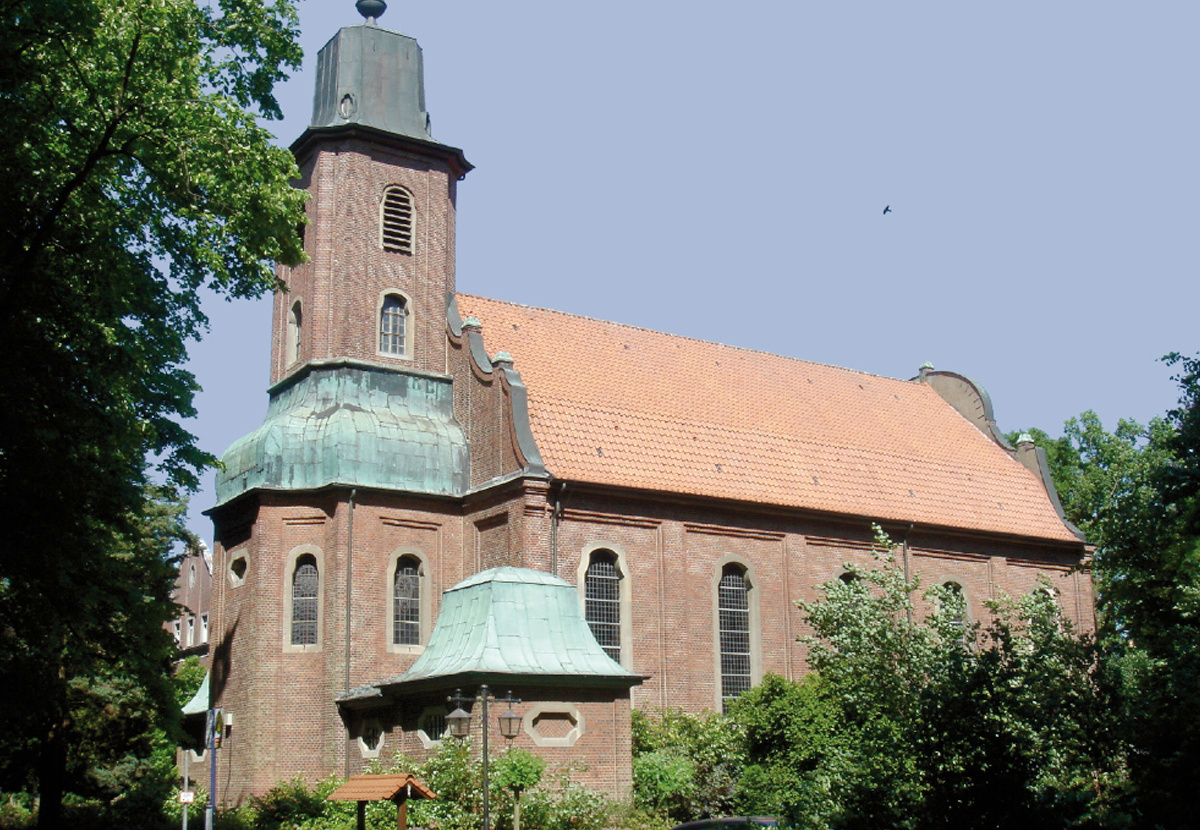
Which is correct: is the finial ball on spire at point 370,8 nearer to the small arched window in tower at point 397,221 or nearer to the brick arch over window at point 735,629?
the small arched window in tower at point 397,221

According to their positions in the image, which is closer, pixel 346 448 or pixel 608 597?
pixel 346 448

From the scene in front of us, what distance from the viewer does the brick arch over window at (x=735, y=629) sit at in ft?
99.5

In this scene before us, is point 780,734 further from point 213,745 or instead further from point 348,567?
point 213,745

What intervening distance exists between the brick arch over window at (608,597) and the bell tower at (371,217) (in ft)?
20.4

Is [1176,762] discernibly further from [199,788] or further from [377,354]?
[199,788]

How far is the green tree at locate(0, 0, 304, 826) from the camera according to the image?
16.2 metres

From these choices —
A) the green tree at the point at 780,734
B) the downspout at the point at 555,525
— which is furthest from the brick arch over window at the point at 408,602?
the green tree at the point at 780,734

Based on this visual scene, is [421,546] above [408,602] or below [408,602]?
above

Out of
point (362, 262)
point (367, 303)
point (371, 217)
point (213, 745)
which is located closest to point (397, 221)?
point (371, 217)

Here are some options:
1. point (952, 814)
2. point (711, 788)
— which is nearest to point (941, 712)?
point (952, 814)

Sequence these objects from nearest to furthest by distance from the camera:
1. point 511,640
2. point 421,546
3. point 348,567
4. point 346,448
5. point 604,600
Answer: point 511,640 < point 348,567 < point 346,448 < point 604,600 < point 421,546

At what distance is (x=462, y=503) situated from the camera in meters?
29.6

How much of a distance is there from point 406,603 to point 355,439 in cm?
373

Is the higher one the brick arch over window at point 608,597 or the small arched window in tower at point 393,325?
the small arched window in tower at point 393,325
